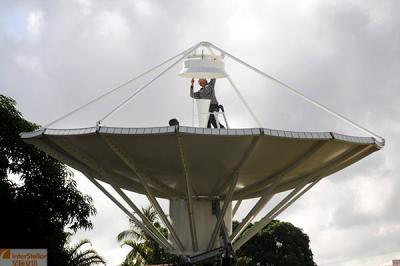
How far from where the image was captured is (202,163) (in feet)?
115

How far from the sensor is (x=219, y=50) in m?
41.8

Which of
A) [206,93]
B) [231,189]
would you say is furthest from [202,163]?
[206,93]

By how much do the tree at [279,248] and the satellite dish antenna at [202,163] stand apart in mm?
54645

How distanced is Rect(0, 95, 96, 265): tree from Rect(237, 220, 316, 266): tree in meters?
44.0

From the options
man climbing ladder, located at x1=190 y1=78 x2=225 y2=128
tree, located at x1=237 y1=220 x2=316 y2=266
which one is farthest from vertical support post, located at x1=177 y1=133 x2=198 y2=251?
tree, located at x1=237 y1=220 x2=316 y2=266

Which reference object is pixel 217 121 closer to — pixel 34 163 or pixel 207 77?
pixel 207 77

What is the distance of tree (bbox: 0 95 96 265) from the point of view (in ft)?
173

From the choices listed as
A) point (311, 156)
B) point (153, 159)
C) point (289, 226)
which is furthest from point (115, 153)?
point (289, 226)

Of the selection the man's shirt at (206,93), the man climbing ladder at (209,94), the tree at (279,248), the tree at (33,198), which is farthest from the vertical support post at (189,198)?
the tree at (279,248)

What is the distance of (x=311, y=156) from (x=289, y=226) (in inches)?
2698

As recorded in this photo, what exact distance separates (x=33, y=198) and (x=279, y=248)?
2041 inches

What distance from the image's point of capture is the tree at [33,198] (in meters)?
52.8

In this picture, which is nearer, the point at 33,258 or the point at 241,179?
the point at 33,258

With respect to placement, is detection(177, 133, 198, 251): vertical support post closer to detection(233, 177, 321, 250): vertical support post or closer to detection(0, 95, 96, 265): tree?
detection(233, 177, 321, 250): vertical support post
